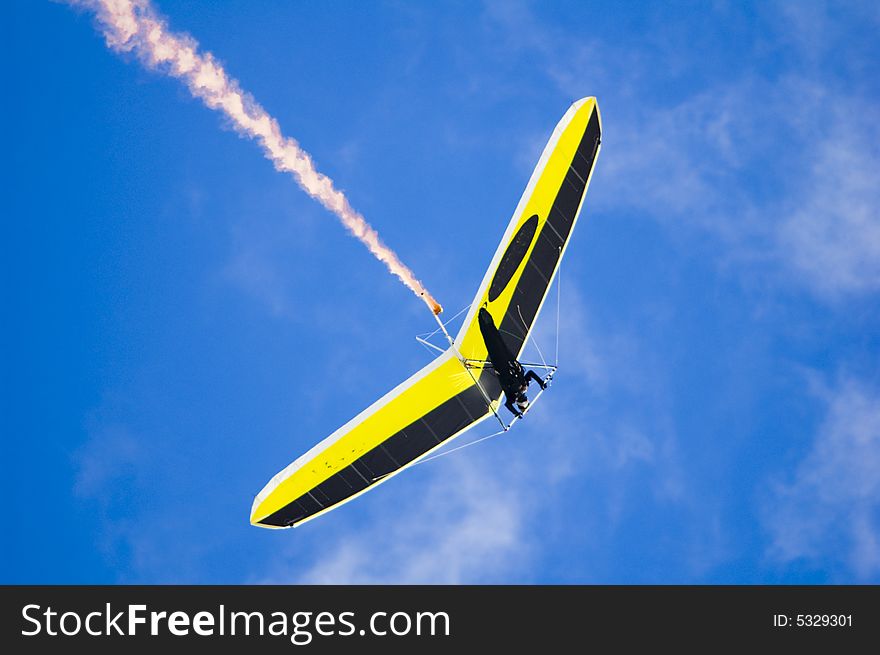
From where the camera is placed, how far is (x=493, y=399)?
6994 cm

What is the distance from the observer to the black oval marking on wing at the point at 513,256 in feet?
225

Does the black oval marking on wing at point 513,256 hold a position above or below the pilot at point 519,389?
above

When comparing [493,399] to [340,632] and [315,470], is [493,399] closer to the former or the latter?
[315,470]

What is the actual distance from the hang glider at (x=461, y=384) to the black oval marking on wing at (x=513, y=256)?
0.05 meters

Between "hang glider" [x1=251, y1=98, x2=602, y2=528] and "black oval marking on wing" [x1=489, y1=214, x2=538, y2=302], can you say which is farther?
"hang glider" [x1=251, y1=98, x2=602, y2=528]

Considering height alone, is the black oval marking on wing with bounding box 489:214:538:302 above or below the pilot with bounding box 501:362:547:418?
above

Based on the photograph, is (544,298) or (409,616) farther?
(544,298)

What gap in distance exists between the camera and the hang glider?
227ft

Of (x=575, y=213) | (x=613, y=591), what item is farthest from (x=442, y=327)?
(x=613, y=591)

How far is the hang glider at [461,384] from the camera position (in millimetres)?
69312

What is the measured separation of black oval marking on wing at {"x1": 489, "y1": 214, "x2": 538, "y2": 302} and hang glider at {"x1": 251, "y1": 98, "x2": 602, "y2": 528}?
5 centimetres

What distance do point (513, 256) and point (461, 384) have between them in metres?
7.15

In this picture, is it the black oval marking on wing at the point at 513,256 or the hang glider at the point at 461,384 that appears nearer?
the black oval marking on wing at the point at 513,256

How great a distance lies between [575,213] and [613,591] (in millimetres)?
21241
